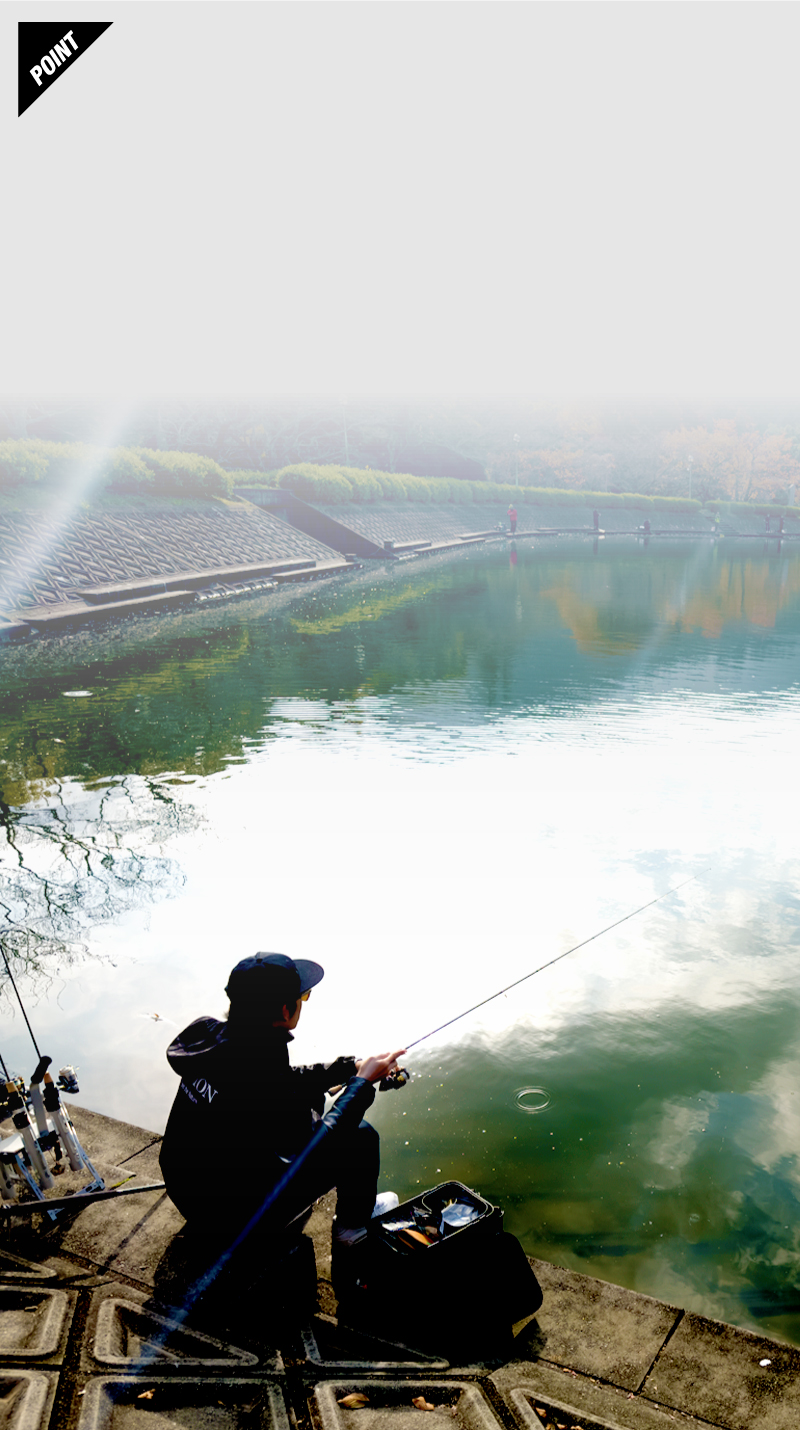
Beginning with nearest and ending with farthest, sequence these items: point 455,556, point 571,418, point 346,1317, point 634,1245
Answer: point 346,1317
point 634,1245
point 455,556
point 571,418

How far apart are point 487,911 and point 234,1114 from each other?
5529mm

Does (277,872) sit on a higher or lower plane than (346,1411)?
lower

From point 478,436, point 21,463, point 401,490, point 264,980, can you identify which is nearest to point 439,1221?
point 264,980

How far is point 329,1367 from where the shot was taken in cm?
328

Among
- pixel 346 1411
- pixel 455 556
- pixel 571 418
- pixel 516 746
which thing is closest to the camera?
pixel 346 1411

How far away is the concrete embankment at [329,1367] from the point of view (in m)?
3.08

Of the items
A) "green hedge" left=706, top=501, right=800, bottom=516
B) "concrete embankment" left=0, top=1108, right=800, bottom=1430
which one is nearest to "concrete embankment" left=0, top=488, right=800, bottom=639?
"green hedge" left=706, top=501, right=800, bottom=516

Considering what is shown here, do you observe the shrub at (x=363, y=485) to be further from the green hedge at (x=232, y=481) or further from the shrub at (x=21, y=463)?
the shrub at (x=21, y=463)

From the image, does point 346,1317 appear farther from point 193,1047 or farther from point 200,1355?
point 193,1047

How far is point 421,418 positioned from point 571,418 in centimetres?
2748

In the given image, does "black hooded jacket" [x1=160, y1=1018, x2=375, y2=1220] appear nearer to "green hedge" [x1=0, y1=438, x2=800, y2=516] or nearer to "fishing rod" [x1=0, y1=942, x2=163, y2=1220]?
"fishing rod" [x1=0, y1=942, x2=163, y2=1220]

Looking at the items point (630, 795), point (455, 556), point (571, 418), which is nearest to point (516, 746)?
point (630, 795)

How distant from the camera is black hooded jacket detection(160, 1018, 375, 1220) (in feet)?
10.9

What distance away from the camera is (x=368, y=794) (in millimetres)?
12445
